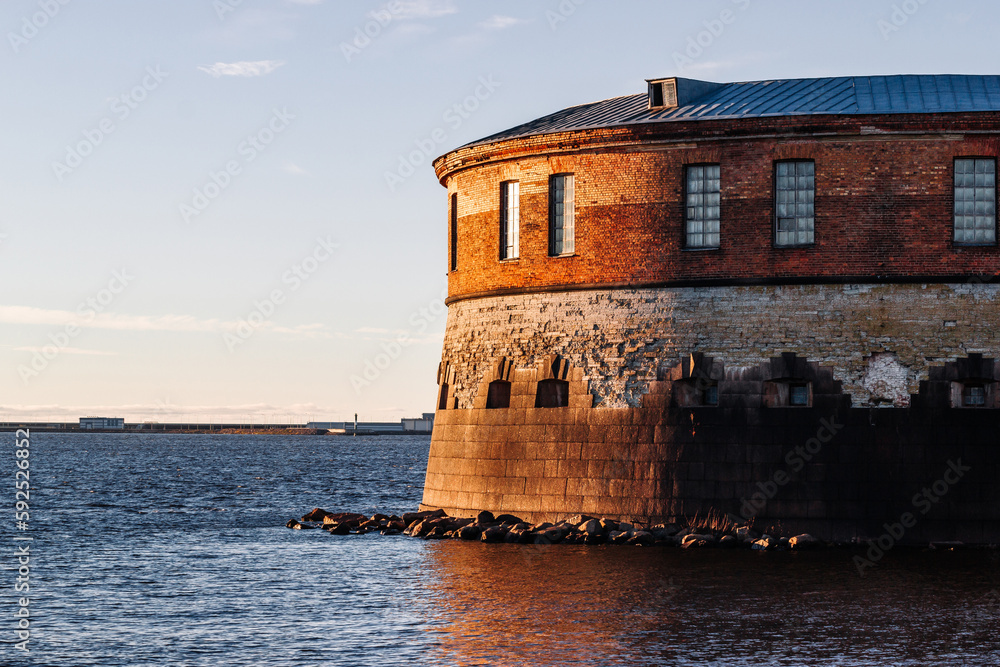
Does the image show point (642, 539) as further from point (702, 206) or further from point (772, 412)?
point (702, 206)

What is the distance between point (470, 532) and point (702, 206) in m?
8.42

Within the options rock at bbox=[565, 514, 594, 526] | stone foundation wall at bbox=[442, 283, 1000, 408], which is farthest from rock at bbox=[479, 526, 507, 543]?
stone foundation wall at bbox=[442, 283, 1000, 408]

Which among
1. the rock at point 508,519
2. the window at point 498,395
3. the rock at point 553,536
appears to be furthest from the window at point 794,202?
the rock at point 508,519

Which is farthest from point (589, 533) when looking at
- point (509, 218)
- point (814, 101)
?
point (814, 101)

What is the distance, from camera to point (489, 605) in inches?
828

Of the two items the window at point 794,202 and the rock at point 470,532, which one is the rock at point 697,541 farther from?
the window at point 794,202

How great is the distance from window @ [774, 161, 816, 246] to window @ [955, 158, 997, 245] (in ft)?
9.26

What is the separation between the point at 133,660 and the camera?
17828 mm

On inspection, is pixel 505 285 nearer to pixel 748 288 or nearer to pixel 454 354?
pixel 454 354

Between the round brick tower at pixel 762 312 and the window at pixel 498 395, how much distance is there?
1.06ft

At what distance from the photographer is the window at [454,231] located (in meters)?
33.4

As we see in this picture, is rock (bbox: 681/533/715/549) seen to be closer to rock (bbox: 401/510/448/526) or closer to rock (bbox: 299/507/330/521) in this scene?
rock (bbox: 401/510/448/526)

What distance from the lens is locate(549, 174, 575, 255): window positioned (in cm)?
3002

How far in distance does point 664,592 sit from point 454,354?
1196cm
